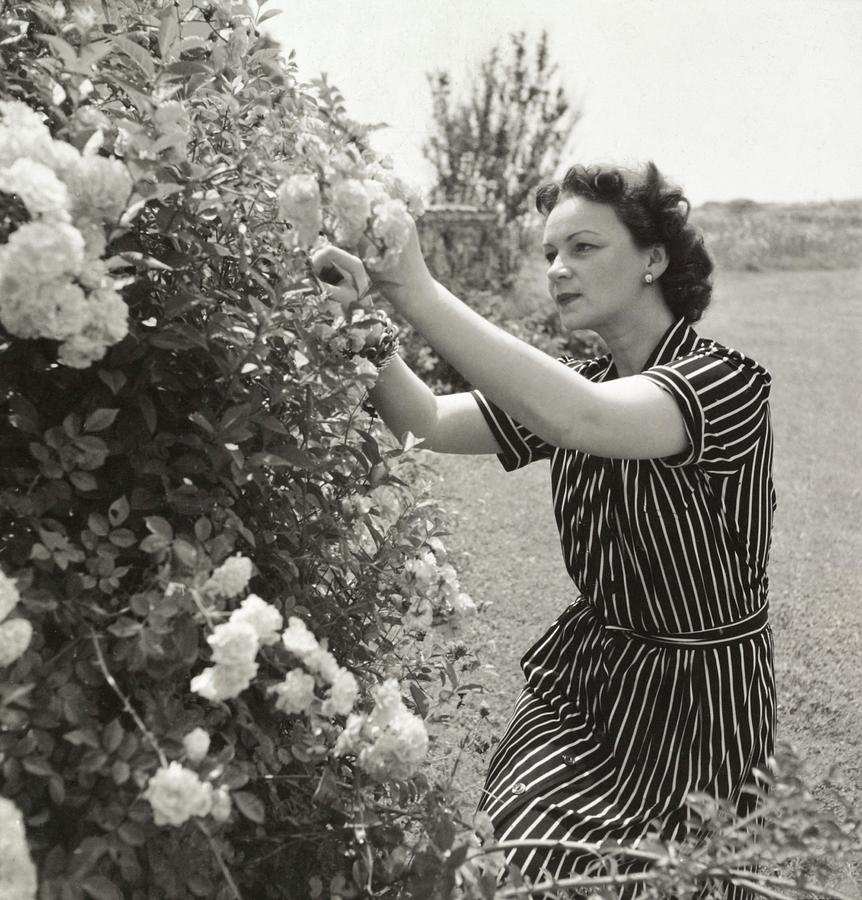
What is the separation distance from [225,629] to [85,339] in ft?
1.23

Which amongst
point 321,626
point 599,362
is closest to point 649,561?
point 599,362

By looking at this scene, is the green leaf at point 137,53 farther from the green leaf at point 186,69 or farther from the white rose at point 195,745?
the white rose at point 195,745

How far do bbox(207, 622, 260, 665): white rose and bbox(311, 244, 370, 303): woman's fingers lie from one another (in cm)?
60

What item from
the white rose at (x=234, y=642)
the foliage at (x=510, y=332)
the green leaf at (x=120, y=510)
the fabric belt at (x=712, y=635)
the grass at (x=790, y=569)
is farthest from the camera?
the foliage at (x=510, y=332)

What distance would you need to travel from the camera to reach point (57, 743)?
1262 mm

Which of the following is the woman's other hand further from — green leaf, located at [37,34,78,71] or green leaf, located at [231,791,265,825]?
green leaf, located at [231,791,265,825]

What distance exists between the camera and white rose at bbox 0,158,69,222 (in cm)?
112

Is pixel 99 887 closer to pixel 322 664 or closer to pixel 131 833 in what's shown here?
pixel 131 833

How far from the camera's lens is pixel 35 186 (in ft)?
3.68

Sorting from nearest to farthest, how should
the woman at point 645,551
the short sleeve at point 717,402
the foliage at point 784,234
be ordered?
the short sleeve at point 717,402 → the woman at point 645,551 → the foliage at point 784,234

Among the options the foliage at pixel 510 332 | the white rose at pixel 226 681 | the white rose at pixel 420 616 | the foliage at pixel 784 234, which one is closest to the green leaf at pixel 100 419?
the white rose at pixel 226 681

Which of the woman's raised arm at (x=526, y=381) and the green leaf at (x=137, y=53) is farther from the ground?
the green leaf at (x=137, y=53)

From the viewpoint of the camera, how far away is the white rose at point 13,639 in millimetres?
1113

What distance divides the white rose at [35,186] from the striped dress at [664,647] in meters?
1.28
